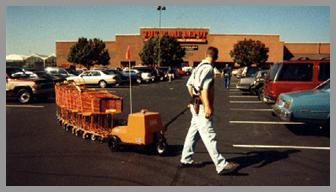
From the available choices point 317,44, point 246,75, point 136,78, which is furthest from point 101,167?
point 317,44

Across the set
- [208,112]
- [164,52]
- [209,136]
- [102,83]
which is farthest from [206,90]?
[164,52]

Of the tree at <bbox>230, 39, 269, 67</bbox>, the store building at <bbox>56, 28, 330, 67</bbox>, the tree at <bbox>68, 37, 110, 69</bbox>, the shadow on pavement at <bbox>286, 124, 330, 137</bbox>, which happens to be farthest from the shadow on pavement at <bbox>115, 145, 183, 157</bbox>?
the store building at <bbox>56, 28, 330, 67</bbox>

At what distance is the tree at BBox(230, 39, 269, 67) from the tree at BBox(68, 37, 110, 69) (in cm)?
2695

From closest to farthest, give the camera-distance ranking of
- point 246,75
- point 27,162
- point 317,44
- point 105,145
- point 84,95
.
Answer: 1. point 27,162
2. point 105,145
3. point 84,95
4. point 246,75
5. point 317,44

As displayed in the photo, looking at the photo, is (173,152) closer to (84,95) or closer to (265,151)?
(265,151)

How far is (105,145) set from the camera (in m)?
8.48

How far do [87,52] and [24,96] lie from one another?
57630 mm

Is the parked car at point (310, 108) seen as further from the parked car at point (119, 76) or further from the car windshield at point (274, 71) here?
the parked car at point (119, 76)

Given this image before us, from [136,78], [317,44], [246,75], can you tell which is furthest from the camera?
[317,44]

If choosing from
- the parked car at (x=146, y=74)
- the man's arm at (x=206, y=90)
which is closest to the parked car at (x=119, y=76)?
the parked car at (x=146, y=74)

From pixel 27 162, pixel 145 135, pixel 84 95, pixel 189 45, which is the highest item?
pixel 189 45

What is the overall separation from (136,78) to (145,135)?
29.0 meters

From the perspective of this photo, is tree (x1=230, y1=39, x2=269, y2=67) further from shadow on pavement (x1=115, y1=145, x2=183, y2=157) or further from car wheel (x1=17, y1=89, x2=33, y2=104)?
shadow on pavement (x1=115, y1=145, x2=183, y2=157)

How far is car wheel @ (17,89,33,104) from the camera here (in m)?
17.8
